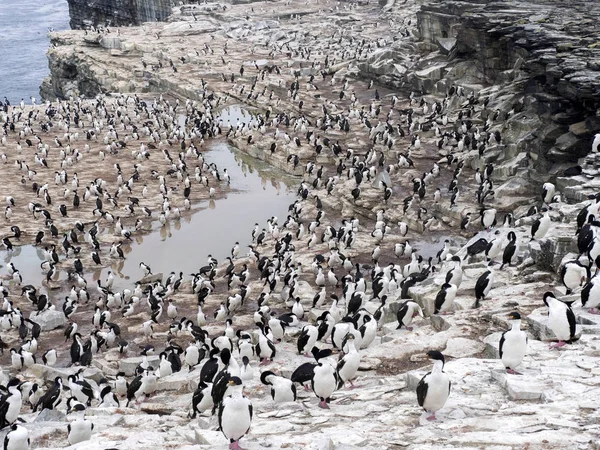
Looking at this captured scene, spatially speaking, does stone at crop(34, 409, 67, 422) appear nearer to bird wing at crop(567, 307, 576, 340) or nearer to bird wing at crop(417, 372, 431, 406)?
bird wing at crop(417, 372, 431, 406)

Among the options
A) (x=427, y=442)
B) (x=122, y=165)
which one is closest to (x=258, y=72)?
(x=122, y=165)

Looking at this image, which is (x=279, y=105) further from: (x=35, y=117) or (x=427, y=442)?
(x=427, y=442)

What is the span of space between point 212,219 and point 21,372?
16.2 meters

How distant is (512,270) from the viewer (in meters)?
19.8

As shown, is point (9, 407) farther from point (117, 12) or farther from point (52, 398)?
point (117, 12)

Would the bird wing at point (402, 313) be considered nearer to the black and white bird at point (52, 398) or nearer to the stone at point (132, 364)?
the stone at point (132, 364)

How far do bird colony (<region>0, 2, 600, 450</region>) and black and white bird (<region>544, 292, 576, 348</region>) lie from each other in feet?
0.15

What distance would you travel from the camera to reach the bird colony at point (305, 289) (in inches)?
461

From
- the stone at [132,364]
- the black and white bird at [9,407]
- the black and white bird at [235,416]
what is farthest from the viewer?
the stone at [132,364]

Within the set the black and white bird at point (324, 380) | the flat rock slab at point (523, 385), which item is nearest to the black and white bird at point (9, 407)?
the black and white bird at point (324, 380)

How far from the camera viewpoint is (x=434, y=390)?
1082 centimetres

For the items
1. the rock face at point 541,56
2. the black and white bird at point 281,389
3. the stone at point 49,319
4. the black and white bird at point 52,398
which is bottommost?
the stone at point 49,319

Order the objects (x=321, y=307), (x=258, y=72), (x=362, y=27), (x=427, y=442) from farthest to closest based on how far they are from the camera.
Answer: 1. (x=362, y=27)
2. (x=258, y=72)
3. (x=321, y=307)
4. (x=427, y=442)

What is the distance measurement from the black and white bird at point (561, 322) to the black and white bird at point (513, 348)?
49.8 inches
